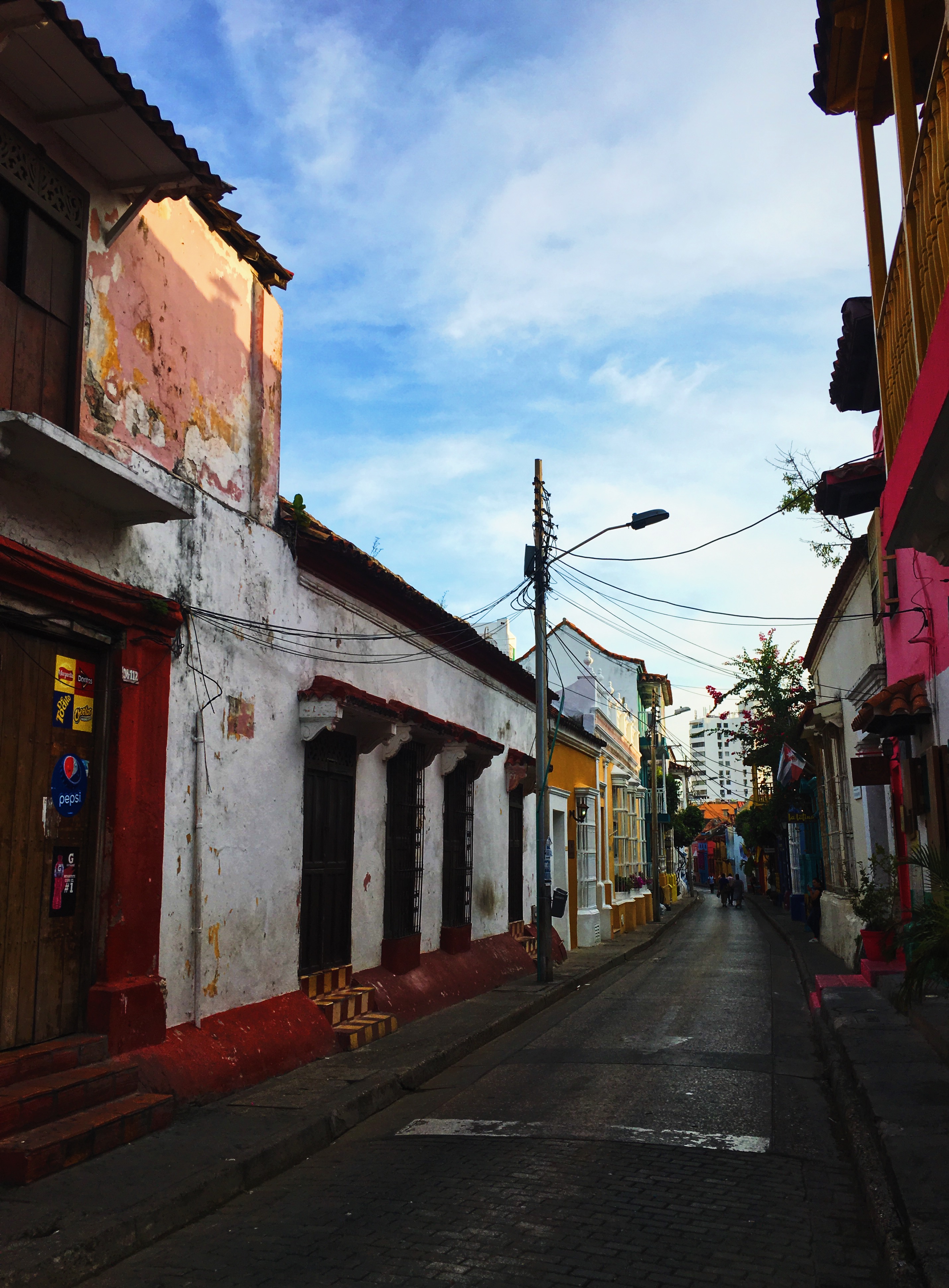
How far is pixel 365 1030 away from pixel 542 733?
600 cm

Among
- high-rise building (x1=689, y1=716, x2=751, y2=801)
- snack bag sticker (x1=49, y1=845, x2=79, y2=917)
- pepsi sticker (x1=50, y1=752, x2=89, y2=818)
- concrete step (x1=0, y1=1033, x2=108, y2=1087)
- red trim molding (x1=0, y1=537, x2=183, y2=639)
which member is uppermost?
high-rise building (x1=689, y1=716, x2=751, y2=801)

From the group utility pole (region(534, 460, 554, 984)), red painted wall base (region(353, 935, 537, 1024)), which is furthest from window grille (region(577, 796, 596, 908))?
utility pole (region(534, 460, 554, 984))

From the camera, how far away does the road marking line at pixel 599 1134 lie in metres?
5.73

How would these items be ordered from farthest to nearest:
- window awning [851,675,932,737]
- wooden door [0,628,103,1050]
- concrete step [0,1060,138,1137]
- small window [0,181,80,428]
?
window awning [851,675,932,737] → small window [0,181,80,428] → wooden door [0,628,103,1050] → concrete step [0,1060,138,1137]

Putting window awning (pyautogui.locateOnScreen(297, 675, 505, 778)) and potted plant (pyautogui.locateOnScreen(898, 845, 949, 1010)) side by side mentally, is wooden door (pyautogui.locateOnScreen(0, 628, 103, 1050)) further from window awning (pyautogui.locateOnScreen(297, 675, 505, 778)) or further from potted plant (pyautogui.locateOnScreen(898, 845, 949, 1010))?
potted plant (pyautogui.locateOnScreen(898, 845, 949, 1010))

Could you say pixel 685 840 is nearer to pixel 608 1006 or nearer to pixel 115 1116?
pixel 608 1006

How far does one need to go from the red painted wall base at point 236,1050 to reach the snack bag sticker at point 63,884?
102cm

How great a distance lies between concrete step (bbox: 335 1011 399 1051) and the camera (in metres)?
8.57

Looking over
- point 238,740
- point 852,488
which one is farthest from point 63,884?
point 852,488

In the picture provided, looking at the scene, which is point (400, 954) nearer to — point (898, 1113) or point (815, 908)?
point (898, 1113)

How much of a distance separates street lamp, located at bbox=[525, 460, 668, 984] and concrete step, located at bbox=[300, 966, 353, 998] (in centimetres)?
445

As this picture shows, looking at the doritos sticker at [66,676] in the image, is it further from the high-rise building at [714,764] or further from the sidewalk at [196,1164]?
the high-rise building at [714,764]

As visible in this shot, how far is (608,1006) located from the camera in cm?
1184

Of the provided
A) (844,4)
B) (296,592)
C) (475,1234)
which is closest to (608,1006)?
(296,592)
